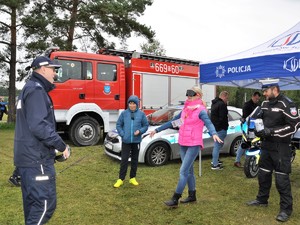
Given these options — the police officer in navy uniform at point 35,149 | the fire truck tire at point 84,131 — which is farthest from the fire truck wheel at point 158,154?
the police officer in navy uniform at point 35,149

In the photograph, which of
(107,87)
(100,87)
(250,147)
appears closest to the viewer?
(250,147)

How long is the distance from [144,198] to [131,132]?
1179 millimetres

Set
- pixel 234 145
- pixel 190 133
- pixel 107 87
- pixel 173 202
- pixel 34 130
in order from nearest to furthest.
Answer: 1. pixel 34 130
2. pixel 190 133
3. pixel 173 202
4. pixel 234 145
5. pixel 107 87

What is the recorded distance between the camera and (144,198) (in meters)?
5.10

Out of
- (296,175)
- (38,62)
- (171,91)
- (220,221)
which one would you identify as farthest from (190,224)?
(171,91)

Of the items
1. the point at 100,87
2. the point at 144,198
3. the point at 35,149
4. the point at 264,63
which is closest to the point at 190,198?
the point at 144,198

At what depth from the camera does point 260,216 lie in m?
4.42

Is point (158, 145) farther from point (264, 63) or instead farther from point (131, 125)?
point (264, 63)

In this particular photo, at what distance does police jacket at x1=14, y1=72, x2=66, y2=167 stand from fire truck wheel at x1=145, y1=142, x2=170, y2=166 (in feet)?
14.7

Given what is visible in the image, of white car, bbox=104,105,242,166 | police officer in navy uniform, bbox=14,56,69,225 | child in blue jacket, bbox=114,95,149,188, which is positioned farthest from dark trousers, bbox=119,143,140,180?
police officer in navy uniform, bbox=14,56,69,225

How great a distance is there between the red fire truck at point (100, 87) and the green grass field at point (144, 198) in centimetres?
215

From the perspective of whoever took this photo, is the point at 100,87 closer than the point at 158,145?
No

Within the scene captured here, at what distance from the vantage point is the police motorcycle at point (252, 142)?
4.68m

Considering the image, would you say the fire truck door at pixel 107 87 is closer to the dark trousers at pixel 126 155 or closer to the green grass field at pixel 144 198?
the green grass field at pixel 144 198
